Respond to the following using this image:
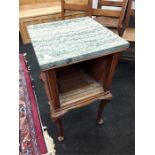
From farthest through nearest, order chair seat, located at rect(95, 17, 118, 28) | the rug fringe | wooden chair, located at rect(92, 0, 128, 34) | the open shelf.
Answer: chair seat, located at rect(95, 17, 118, 28), wooden chair, located at rect(92, 0, 128, 34), the rug fringe, the open shelf

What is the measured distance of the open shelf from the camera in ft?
2.79

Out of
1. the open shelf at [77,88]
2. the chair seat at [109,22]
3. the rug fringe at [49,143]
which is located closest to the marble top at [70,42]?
the open shelf at [77,88]

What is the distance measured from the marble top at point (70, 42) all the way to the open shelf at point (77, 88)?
29cm

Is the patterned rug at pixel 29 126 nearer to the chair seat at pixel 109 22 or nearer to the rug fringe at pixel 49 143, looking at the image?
the rug fringe at pixel 49 143

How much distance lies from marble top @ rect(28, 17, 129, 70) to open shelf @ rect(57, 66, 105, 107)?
11.3 inches

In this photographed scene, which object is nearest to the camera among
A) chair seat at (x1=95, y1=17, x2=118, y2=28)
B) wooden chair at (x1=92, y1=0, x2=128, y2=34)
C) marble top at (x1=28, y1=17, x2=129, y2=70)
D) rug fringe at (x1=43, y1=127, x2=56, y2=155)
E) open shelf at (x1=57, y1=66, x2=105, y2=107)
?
marble top at (x1=28, y1=17, x2=129, y2=70)

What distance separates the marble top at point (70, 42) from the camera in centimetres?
61

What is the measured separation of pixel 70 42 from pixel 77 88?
0.31 m

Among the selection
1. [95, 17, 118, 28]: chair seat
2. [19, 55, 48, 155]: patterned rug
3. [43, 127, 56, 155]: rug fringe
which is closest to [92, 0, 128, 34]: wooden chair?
[95, 17, 118, 28]: chair seat

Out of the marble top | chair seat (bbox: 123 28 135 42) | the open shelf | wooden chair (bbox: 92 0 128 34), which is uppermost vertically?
wooden chair (bbox: 92 0 128 34)

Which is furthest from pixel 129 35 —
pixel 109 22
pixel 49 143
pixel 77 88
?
pixel 49 143

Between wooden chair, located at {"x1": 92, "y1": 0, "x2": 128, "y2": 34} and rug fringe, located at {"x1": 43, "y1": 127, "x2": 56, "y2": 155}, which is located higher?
wooden chair, located at {"x1": 92, "y1": 0, "x2": 128, "y2": 34}

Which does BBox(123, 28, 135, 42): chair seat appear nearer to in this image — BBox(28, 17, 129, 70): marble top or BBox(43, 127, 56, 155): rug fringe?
BBox(28, 17, 129, 70): marble top
